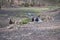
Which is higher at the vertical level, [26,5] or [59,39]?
[59,39]

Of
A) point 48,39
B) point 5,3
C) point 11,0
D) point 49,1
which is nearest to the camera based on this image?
point 48,39

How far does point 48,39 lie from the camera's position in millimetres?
10953

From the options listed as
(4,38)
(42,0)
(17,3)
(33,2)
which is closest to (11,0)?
(17,3)

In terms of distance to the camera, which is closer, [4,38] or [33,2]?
[4,38]

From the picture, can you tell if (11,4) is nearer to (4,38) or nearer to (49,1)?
(49,1)

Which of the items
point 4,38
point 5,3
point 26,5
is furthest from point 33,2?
point 4,38

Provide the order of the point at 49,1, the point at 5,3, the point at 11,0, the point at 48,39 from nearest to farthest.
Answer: the point at 48,39, the point at 5,3, the point at 11,0, the point at 49,1

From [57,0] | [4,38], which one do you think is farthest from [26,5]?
[4,38]

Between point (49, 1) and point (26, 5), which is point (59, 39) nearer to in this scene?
point (26, 5)

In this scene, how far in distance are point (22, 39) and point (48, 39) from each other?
1.40m

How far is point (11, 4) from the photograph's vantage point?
47812 mm

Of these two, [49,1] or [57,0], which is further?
[49,1]

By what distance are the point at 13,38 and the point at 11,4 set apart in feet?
121

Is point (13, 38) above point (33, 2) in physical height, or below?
above
